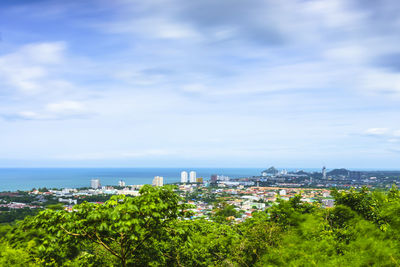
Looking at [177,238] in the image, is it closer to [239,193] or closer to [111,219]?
[111,219]

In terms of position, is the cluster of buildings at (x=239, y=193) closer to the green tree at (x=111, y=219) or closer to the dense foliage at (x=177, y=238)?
the dense foliage at (x=177, y=238)

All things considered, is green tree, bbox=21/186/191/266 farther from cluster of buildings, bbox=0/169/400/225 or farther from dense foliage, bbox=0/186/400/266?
cluster of buildings, bbox=0/169/400/225

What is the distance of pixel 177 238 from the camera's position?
12.3 feet

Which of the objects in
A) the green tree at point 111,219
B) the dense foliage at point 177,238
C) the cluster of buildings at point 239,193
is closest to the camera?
the green tree at point 111,219

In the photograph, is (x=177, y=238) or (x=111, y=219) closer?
(x=111, y=219)

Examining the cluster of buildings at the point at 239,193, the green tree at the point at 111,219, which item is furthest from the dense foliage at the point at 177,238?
the cluster of buildings at the point at 239,193

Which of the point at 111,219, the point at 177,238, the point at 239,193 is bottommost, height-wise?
the point at 239,193

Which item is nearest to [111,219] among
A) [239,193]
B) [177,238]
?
[177,238]

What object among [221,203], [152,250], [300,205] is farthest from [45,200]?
[152,250]

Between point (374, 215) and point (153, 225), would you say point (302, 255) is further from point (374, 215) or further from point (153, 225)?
point (374, 215)

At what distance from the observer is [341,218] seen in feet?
27.3

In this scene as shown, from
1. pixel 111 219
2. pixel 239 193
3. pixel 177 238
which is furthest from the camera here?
pixel 239 193

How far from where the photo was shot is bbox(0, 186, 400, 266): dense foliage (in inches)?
122

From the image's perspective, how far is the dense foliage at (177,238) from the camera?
3.09 meters
